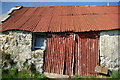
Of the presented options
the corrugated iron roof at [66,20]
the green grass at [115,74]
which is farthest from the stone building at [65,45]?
the green grass at [115,74]

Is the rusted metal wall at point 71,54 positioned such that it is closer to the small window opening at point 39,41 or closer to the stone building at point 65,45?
the stone building at point 65,45

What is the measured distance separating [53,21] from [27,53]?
126 inches

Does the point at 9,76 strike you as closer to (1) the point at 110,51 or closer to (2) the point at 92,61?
(2) the point at 92,61

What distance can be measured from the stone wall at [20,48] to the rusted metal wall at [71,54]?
697 millimetres

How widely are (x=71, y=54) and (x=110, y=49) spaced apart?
102 inches

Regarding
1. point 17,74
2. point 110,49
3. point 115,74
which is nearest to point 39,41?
Answer: point 17,74

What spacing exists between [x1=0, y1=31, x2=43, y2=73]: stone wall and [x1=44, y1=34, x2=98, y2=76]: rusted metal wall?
697mm

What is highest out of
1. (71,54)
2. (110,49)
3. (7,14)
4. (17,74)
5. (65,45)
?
(7,14)

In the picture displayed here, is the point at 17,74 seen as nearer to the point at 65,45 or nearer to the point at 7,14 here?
the point at 65,45

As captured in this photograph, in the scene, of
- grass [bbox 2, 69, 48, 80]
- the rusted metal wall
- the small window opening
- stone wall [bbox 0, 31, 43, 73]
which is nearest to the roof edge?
stone wall [bbox 0, 31, 43, 73]

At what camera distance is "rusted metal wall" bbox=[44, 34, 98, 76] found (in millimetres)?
7734

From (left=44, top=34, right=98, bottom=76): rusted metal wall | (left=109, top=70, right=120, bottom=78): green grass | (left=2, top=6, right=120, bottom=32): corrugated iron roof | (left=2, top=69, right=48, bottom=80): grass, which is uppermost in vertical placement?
(left=2, top=6, right=120, bottom=32): corrugated iron roof

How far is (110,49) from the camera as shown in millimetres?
7484

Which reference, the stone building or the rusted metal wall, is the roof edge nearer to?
the stone building
